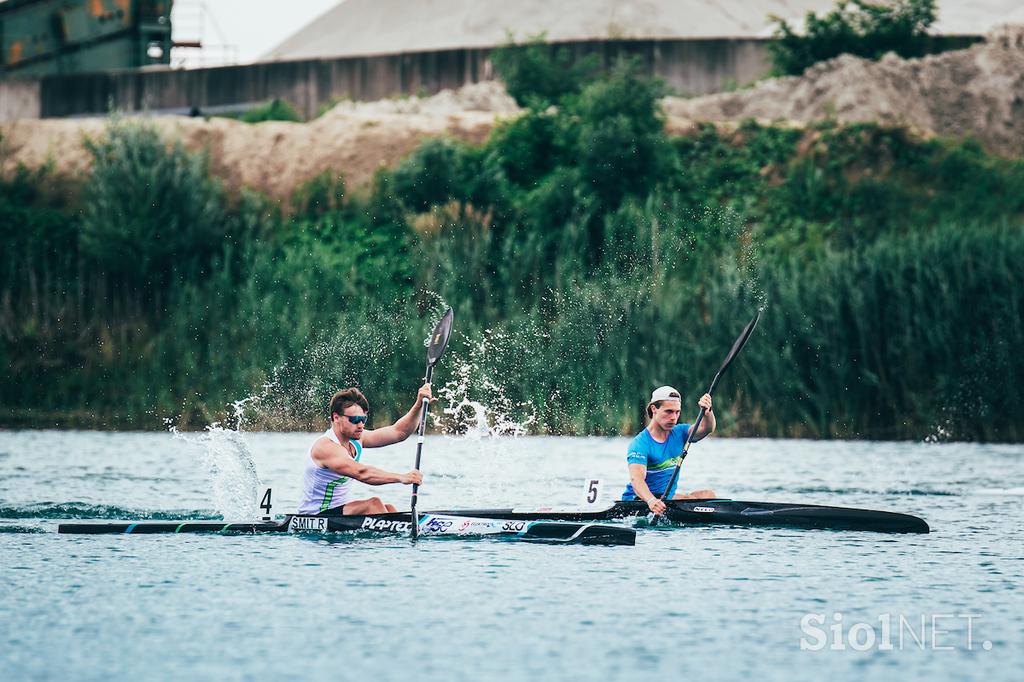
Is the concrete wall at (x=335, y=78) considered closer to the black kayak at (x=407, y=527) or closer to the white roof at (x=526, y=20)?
the white roof at (x=526, y=20)

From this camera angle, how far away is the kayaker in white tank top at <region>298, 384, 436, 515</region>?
57.3 feet

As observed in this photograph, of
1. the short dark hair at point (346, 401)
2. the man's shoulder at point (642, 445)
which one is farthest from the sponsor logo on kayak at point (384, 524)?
the man's shoulder at point (642, 445)

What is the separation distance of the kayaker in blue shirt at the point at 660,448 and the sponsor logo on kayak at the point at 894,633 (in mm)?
5131

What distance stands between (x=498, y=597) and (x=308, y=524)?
3.78 metres

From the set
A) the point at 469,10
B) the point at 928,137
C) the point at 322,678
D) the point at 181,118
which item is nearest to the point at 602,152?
the point at 928,137

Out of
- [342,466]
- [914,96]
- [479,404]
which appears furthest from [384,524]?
[914,96]

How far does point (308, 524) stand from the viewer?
698 inches

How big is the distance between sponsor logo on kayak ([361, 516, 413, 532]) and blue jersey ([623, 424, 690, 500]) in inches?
112

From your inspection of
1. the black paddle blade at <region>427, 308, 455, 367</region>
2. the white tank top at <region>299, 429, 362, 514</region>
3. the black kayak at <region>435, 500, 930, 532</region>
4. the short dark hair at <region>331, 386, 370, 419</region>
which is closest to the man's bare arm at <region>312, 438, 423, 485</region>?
the white tank top at <region>299, 429, 362, 514</region>

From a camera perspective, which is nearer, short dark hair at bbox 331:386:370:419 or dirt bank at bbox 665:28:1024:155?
short dark hair at bbox 331:386:370:419

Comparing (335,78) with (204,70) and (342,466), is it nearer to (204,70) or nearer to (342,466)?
(204,70)

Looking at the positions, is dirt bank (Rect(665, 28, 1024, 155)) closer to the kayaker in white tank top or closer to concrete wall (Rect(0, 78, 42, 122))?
concrete wall (Rect(0, 78, 42, 122))

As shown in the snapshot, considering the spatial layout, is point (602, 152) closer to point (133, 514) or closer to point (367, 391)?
point (367, 391)

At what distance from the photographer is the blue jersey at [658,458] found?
62.4 ft
